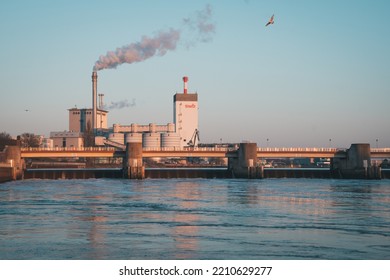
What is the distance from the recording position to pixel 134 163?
12500 centimetres

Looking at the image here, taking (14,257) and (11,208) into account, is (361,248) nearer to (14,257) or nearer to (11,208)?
(14,257)

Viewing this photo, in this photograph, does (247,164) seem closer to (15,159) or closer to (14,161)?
A: (15,159)

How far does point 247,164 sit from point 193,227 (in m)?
85.5

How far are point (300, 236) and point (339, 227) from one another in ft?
20.0

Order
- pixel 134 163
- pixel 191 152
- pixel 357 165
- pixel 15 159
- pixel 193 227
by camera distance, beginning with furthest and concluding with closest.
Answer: pixel 191 152 → pixel 357 165 → pixel 134 163 → pixel 15 159 → pixel 193 227

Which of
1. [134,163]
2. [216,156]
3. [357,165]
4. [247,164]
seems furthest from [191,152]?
[357,165]

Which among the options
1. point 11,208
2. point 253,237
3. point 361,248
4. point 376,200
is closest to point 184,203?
point 11,208

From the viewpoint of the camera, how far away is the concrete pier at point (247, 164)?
12688cm

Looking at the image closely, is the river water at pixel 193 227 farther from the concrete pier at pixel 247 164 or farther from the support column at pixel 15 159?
the concrete pier at pixel 247 164

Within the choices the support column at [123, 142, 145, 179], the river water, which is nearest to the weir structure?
the support column at [123, 142, 145, 179]

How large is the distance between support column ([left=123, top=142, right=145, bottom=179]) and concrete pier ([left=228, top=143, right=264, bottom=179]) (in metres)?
19.9

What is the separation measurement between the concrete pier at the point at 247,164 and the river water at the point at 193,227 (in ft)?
181

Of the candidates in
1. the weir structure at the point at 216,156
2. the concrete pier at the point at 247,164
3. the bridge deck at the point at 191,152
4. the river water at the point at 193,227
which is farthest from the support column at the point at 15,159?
the river water at the point at 193,227

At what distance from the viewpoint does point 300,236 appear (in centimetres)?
3956
